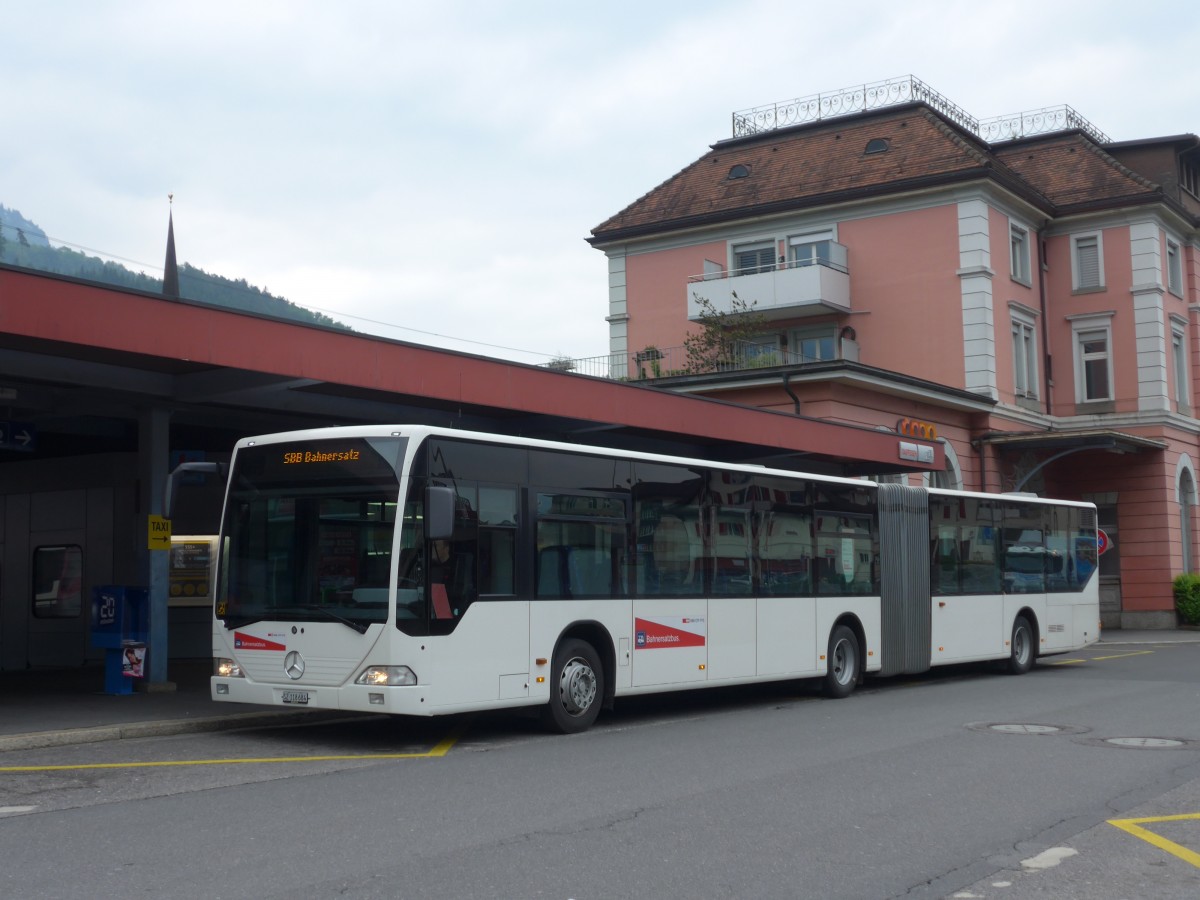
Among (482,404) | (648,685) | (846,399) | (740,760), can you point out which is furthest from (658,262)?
(740,760)

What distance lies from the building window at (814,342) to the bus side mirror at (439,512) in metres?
28.3

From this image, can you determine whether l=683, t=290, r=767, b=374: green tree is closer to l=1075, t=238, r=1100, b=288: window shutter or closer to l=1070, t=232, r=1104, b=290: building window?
l=1070, t=232, r=1104, b=290: building window

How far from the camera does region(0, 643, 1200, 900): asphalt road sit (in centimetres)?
691

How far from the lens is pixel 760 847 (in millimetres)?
7727

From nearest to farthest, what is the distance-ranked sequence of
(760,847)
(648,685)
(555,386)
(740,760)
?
(760,847) < (740,760) < (648,685) < (555,386)

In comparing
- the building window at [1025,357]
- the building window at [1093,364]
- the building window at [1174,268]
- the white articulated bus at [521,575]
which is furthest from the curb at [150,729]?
the building window at [1174,268]

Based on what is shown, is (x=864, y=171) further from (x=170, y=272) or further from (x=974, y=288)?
(x=170, y=272)

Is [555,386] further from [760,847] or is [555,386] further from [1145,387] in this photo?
[1145,387]

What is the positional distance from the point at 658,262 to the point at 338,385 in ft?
93.1

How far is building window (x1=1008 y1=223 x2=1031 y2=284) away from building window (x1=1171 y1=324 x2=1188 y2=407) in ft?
18.8

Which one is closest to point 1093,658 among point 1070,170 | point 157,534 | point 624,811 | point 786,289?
point 786,289

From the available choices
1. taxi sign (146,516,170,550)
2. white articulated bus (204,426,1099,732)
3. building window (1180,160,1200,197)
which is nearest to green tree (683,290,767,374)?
building window (1180,160,1200,197)

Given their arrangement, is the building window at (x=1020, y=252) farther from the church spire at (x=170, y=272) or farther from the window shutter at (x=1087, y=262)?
the church spire at (x=170, y=272)

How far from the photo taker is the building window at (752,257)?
4022 cm
